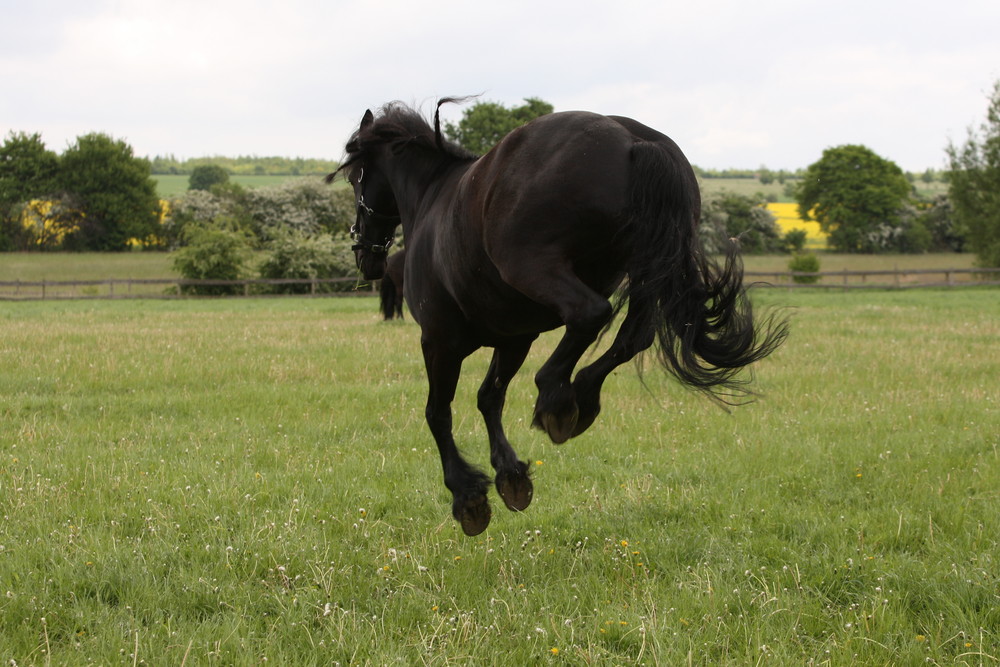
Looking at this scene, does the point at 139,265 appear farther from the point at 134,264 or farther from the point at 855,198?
the point at 855,198

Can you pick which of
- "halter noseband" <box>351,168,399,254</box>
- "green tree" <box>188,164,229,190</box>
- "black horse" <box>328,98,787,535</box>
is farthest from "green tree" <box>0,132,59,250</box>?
"black horse" <box>328,98,787,535</box>

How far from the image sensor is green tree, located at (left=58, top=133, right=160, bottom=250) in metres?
65.2

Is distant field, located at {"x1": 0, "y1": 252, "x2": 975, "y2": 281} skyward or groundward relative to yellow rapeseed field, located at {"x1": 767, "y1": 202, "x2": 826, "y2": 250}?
groundward

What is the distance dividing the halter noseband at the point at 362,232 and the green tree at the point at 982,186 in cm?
5033

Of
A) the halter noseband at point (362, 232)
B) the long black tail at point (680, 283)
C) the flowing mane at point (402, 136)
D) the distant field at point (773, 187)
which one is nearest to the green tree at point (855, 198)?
the distant field at point (773, 187)

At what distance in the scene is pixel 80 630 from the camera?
400cm

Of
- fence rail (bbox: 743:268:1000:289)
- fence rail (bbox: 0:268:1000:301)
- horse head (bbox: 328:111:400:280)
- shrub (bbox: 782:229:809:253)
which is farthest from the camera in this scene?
shrub (bbox: 782:229:809:253)

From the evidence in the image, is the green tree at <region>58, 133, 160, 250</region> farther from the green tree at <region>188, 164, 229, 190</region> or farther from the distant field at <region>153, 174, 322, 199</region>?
the distant field at <region>153, 174, 322, 199</region>

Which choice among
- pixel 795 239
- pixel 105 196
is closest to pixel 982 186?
pixel 795 239

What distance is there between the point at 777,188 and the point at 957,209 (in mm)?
63284

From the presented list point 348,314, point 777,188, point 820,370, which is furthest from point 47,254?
point 777,188

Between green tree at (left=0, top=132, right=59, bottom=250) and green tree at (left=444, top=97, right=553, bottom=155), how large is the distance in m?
33.3

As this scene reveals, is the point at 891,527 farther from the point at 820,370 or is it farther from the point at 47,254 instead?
the point at 47,254

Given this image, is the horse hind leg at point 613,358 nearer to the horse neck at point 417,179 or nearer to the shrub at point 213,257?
the horse neck at point 417,179
